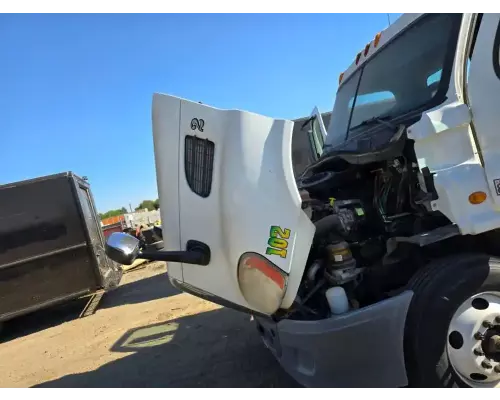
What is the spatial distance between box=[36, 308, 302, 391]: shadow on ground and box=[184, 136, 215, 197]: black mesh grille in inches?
67.9

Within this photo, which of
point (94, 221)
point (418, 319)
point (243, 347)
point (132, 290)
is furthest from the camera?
point (132, 290)

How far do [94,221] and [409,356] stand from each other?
7.84 metres

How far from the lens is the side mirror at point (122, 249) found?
262 cm

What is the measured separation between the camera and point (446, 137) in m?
2.62

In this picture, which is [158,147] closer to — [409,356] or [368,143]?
[368,143]

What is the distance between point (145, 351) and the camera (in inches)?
196

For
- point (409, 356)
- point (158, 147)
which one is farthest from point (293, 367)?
point (158, 147)

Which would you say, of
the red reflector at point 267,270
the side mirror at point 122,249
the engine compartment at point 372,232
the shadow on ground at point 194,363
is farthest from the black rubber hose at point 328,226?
the shadow on ground at point 194,363

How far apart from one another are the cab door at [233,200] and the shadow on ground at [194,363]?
121 centimetres

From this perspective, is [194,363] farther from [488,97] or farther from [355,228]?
[488,97]

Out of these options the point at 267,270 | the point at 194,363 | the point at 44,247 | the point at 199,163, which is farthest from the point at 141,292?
the point at 267,270

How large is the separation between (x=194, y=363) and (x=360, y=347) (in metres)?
2.20

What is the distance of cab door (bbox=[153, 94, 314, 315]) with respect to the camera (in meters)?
2.50

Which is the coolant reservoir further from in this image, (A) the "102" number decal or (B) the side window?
(B) the side window
